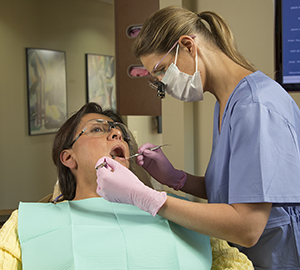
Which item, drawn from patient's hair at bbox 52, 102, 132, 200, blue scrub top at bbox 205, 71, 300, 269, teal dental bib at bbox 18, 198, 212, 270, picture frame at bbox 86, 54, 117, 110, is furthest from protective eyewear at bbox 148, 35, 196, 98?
picture frame at bbox 86, 54, 117, 110

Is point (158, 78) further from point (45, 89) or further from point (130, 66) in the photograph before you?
point (45, 89)

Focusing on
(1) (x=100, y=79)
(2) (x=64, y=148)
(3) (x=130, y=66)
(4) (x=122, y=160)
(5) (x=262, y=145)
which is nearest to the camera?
(5) (x=262, y=145)

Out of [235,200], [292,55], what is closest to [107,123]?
[235,200]

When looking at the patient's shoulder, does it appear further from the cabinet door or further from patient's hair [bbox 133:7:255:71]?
the cabinet door

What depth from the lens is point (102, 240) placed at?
1.12m

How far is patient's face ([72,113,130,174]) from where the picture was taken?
1475mm

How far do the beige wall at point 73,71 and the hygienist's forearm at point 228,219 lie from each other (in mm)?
1059

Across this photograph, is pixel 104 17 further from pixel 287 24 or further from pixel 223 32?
pixel 223 32

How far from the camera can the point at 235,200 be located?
3.26ft

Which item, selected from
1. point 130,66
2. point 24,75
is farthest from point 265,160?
point 24,75

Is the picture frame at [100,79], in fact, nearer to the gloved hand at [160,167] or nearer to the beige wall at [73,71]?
the beige wall at [73,71]

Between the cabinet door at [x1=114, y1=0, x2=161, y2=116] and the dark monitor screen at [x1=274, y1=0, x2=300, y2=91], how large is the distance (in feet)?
2.55

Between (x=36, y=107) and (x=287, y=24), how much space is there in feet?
11.4

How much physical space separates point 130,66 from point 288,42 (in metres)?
0.99
